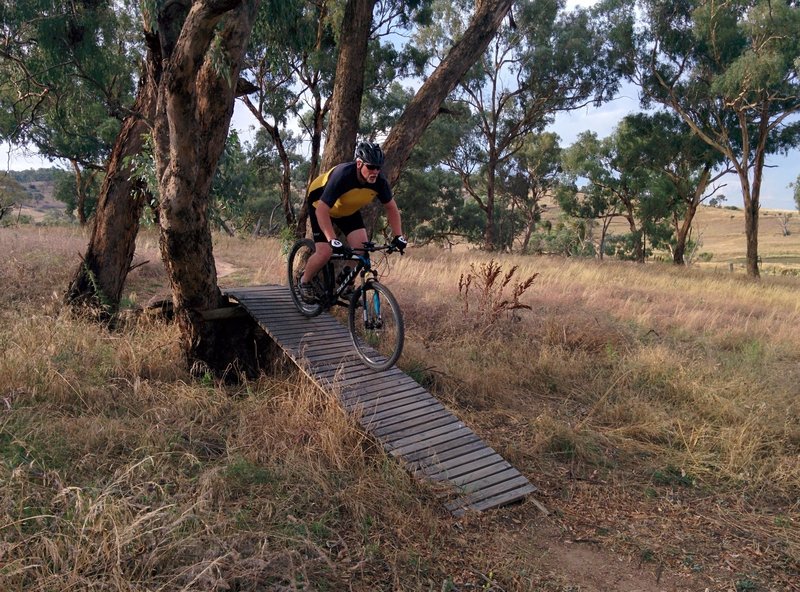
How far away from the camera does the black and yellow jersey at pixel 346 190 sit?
513cm

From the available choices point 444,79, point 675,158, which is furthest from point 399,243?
point 675,158

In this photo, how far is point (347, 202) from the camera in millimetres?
5418

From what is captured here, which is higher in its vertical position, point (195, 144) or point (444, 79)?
point (444, 79)

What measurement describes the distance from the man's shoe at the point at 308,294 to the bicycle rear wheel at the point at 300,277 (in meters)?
0.06

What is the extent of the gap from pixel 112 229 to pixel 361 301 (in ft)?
12.6

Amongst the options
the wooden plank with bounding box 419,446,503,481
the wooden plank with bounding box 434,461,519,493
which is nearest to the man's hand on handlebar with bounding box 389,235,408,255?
the wooden plank with bounding box 419,446,503,481

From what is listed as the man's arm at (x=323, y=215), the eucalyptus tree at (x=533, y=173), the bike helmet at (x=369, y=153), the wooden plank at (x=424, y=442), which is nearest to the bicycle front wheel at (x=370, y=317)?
the man's arm at (x=323, y=215)

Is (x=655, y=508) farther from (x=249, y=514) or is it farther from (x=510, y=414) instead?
(x=249, y=514)

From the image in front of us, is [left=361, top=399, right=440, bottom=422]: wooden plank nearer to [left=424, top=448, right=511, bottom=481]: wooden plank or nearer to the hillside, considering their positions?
[left=424, top=448, right=511, bottom=481]: wooden plank

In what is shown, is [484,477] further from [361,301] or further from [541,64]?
[541,64]

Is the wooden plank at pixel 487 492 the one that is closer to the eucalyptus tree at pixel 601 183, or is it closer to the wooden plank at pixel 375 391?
the wooden plank at pixel 375 391

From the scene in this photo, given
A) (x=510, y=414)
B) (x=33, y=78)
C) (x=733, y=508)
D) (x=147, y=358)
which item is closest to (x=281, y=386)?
(x=147, y=358)

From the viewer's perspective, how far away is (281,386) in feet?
17.3

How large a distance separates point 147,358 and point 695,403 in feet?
17.5
